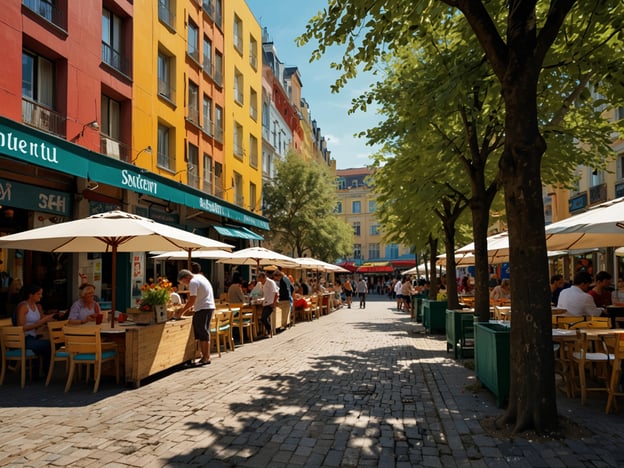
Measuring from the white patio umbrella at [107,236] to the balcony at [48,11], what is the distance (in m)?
6.62

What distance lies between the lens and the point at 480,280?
939 cm

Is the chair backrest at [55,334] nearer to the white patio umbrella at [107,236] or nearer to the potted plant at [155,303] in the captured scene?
the white patio umbrella at [107,236]

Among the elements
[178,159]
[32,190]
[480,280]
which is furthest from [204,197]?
[480,280]

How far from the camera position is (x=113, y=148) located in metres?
15.9

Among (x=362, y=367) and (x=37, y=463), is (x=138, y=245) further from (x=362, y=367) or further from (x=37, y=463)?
(x=37, y=463)

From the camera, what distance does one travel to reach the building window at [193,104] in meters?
22.1

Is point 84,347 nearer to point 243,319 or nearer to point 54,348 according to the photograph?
point 54,348

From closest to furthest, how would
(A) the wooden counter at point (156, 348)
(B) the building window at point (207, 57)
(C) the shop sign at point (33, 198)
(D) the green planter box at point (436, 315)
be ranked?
1. (A) the wooden counter at point (156, 348)
2. (C) the shop sign at point (33, 198)
3. (D) the green planter box at point (436, 315)
4. (B) the building window at point (207, 57)

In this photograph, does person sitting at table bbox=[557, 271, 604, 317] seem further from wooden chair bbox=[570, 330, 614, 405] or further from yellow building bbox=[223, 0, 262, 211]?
yellow building bbox=[223, 0, 262, 211]

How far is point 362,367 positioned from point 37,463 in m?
5.94

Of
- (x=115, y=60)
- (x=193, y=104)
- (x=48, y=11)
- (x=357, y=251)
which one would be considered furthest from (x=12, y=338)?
(x=357, y=251)

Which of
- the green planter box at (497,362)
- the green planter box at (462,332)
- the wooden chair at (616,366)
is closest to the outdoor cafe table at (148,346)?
the green planter box at (497,362)

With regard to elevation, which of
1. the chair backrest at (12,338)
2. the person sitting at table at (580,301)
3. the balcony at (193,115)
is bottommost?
the chair backrest at (12,338)

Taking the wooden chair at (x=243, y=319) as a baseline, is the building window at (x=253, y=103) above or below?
above
